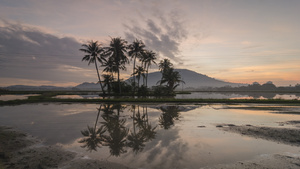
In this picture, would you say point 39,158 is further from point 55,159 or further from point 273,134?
point 273,134

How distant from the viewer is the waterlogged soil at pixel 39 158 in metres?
6.26

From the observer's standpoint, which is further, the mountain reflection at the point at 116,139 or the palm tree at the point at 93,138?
the palm tree at the point at 93,138

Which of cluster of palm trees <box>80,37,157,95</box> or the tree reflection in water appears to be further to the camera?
cluster of palm trees <box>80,37,157,95</box>

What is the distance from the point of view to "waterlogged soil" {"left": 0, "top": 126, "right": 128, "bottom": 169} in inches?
246

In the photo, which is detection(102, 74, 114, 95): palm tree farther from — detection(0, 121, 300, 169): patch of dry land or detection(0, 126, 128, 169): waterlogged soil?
detection(0, 126, 128, 169): waterlogged soil

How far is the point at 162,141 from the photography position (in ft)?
30.6

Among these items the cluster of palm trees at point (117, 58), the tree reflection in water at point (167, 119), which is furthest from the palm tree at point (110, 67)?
the tree reflection in water at point (167, 119)

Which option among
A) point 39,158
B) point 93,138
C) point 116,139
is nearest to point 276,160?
point 116,139

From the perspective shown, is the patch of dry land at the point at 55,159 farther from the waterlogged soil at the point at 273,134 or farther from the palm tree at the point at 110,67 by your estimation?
the palm tree at the point at 110,67

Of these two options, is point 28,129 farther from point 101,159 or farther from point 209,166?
point 209,166

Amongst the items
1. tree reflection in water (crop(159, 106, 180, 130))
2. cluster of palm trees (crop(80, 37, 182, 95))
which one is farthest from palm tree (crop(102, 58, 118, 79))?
tree reflection in water (crop(159, 106, 180, 130))

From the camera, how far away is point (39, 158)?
6.86 meters

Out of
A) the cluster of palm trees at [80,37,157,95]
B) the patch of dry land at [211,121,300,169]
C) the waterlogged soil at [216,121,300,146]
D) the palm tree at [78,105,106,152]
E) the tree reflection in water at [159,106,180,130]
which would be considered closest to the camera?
the patch of dry land at [211,121,300,169]

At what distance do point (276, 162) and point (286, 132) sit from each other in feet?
20.1
